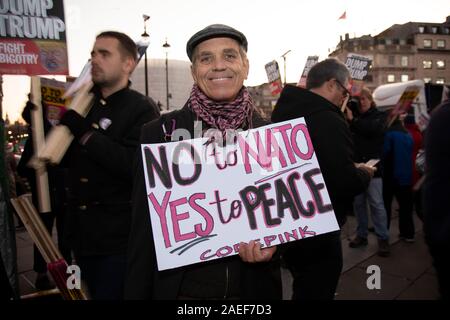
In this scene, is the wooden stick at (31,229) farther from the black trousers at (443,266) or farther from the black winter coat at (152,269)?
the black trousers at (443,266)

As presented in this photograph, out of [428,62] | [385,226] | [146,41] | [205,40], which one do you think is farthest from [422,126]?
[428,62]

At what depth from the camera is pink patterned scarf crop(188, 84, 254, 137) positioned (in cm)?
154

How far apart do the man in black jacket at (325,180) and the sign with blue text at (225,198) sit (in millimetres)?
826

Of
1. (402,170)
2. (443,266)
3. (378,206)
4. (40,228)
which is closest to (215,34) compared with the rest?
(443,266)

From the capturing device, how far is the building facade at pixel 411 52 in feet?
184

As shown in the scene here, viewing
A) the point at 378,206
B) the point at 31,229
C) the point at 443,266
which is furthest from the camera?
the point at 378,206

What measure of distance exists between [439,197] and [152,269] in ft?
4.20

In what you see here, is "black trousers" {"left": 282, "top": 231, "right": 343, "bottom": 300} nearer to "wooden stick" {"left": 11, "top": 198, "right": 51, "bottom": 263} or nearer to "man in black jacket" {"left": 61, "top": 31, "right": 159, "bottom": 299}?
"man in black jacket" {"left": 61, "top": 31, "right": 159, "bottom": 299}

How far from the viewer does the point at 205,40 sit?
1576mm

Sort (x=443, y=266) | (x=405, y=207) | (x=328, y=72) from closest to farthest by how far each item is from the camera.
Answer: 1. (x=443, y=266)
2. (x=328, y=72)
3. (x=405, y=207)

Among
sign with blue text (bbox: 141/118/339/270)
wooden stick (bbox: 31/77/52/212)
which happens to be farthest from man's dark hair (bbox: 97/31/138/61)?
sign with blue text (bbox: 141/118/339/270)

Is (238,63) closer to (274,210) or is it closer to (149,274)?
(274,210)

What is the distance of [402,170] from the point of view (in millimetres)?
5160

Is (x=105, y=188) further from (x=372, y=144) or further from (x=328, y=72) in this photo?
(x=372, y=144)
